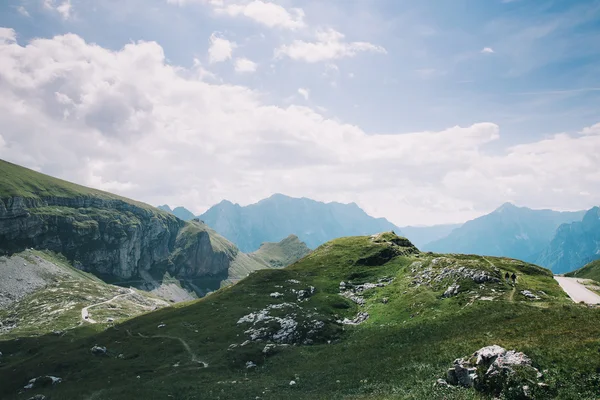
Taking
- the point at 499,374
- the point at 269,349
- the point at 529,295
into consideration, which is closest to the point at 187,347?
the point at 269,349

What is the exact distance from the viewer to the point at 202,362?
70.8 metres

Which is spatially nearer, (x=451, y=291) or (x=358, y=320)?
(x=451, y=291)

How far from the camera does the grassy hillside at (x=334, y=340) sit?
4135 cm

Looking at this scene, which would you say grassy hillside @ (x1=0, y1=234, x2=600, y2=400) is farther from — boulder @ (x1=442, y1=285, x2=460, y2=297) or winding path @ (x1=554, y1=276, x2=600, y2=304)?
winding path @ (x1=554, y1=276, x2=600, y2=304)

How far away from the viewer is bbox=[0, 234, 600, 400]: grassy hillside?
4135 cm

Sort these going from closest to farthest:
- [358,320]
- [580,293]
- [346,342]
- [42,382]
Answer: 1. [346,342]
2. [42,382]
3. [580,293]
4. [358,320]

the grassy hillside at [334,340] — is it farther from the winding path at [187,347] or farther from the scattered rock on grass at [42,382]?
the scattered rock on grass at [42,382]

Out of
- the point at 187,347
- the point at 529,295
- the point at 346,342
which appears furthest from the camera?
the point at 187,347

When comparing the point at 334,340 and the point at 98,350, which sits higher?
the point at 334,340

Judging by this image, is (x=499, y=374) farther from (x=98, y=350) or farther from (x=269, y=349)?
(x=98, y=350)

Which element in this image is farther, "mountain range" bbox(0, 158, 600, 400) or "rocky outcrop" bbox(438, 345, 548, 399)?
"mountain range" bbox(0, 158, 600, 400)

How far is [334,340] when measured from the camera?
73.4 metres

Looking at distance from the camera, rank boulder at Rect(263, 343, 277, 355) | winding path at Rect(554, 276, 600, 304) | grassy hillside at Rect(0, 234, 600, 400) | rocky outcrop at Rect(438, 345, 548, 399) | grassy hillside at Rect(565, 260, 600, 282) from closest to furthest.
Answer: rocky outcrop at Rect(438, 345, 548, 399) → grassy hillside at Rect(0, 234, 600, 400) → winding path at Rect(554, 276, 600, 304) → boulder at Rect(263, 343, 277, 355) → grassy hillside at Rect(565, 260, 600, 282)

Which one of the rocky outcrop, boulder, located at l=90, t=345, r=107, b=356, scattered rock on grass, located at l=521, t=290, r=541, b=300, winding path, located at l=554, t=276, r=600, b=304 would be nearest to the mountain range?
the rocky outcrop
